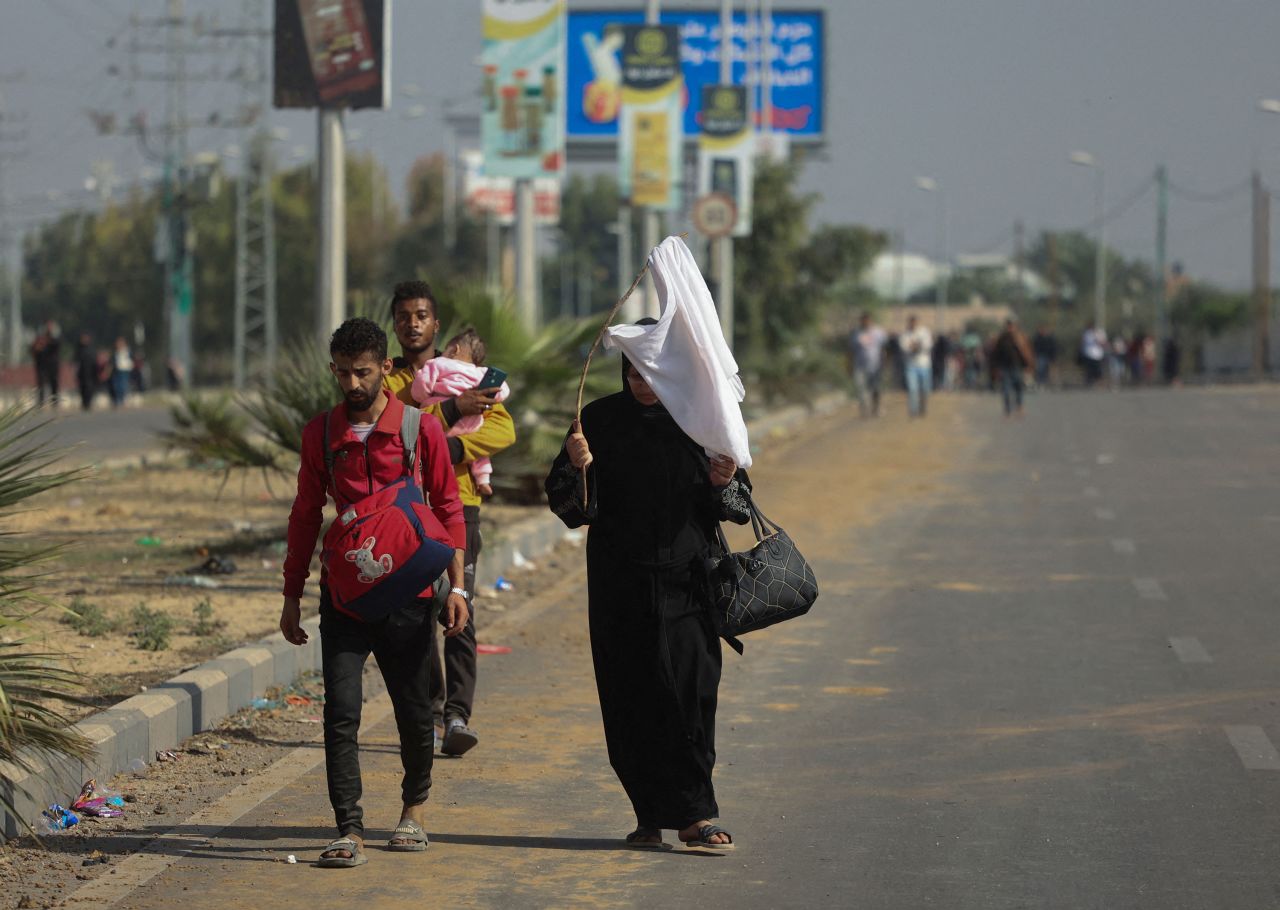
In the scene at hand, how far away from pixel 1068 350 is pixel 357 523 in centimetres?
8588

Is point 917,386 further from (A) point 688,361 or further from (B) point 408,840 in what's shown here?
(B) point 408,840

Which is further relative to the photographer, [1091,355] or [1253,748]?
[1091,355]

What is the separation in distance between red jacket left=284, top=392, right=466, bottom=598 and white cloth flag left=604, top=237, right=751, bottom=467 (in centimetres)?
70

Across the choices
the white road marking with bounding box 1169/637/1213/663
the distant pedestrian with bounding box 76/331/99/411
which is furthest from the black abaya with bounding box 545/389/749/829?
the distant pedestrian with bounding box 76/331/99/411

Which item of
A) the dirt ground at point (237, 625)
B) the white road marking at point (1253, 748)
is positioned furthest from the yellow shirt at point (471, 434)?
the white road marking at point (1253, 748)

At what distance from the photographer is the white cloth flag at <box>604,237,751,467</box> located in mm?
6551

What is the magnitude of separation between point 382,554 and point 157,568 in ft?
26.4

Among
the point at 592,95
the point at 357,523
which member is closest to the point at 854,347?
the point at 592,95

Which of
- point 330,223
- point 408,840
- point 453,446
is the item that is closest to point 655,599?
point 408,840

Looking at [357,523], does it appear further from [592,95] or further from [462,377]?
[592,95]

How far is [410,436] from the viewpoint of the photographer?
6.63 m

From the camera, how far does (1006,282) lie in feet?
571

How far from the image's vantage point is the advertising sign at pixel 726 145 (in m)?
39.9

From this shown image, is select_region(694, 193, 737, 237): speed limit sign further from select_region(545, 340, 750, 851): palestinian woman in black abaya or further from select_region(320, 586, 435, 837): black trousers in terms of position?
select_region(320, 586, 435, 837): black trousers
